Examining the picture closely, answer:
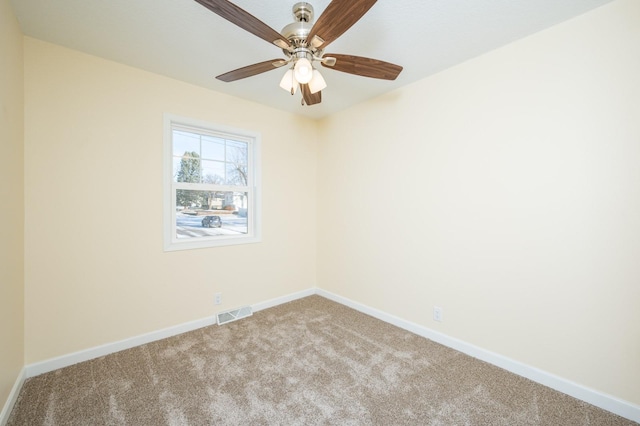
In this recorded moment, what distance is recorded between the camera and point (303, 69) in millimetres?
1442

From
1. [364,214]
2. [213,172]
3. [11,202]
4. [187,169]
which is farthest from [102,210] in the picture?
[364,214]

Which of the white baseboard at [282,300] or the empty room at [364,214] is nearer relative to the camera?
the empty room at [364,214]

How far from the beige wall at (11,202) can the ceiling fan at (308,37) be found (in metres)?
1.25

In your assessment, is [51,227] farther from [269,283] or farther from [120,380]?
[269,283]

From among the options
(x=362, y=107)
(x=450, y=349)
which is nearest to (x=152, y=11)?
(x=362, y=107)

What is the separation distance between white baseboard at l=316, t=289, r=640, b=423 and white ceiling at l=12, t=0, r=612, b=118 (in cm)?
239

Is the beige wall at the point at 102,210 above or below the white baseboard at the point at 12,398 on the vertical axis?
above

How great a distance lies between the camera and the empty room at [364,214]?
1612 millimetres

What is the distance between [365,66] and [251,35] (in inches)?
35.0

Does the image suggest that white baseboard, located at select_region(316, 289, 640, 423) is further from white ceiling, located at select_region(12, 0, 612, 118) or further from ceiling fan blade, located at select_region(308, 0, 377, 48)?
ceiling fan blade, located at select_region(308, 0, 377, 48)

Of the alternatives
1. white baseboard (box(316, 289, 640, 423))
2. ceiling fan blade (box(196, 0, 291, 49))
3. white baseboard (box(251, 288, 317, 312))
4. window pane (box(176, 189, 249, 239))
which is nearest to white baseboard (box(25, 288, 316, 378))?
white baseboard (box(251, 288, 317, 312))

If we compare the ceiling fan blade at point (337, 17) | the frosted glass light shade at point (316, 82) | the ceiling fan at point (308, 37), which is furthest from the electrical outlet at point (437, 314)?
the ceiling fan blade at point (337, 17)

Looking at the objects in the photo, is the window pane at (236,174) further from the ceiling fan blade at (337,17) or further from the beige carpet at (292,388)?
the ceiling fan blade at (337,17)

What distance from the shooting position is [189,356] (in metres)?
2.22
